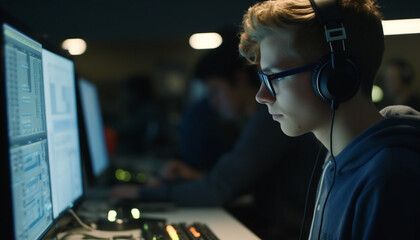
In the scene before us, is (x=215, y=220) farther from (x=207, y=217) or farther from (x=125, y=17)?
(x=125, y=17)

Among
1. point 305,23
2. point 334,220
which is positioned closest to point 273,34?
point 305,23

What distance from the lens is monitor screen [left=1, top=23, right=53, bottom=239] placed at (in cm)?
64

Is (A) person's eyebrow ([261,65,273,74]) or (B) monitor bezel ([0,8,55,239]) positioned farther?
(A) person's eyebrow ([261,65,273,74])

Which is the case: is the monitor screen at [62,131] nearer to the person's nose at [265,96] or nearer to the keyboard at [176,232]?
the keyboard at [176,232]

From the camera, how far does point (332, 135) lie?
3.21 ft

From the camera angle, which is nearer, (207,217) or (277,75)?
(277,75)

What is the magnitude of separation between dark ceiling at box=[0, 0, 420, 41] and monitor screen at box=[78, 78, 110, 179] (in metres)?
0.20

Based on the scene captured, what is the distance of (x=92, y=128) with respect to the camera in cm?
179

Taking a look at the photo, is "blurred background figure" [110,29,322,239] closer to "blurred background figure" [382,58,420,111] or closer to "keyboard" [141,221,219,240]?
"keyboard" [141,221,219,240]

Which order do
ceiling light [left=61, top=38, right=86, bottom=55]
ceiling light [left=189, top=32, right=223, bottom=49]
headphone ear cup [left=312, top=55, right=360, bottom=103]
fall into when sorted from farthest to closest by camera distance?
ceiling light [left=189, top=32, right=223, bottom=49] → ceiling light [left=61, top=38, right=86, bottom=55] → headphone ear cup [left=312, top=55, right=360, bottom=103]

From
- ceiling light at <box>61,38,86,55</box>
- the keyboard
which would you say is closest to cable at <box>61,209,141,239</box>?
the keyboard

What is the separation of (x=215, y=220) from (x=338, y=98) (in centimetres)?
71

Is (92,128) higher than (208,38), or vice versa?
(208,38)

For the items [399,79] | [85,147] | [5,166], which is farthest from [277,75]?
[399,79]
